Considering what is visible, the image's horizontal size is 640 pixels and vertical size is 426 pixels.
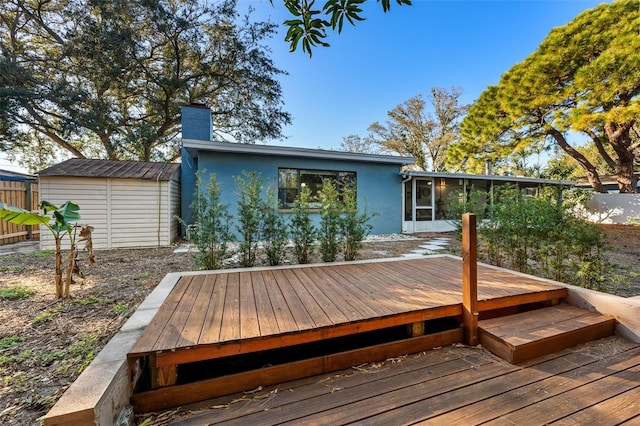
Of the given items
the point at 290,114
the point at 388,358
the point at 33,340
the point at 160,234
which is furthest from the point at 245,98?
the point at 388,358

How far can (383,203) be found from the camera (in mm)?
9016

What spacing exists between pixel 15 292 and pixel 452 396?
16.5 feet

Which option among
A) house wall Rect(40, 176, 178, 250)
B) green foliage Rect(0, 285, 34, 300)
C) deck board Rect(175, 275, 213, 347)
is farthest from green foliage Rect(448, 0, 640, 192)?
green foliage Rect(0, 285, 34, 300)

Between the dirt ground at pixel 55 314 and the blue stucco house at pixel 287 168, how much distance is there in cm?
272

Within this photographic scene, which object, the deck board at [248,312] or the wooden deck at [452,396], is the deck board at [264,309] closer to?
the deck board at [248,312]

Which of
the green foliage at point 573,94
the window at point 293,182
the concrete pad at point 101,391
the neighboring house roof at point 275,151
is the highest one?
the green foliage at point 573,94

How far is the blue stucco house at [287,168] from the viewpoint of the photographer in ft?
23.4

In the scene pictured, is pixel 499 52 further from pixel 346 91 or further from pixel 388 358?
pixel 388 358

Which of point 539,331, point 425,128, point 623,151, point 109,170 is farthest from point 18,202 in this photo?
point 623,151

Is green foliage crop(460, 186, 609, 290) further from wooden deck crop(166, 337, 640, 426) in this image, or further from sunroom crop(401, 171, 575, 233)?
sunroom crop(401, 171, 575, 233)

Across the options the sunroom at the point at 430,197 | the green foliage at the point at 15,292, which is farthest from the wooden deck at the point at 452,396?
the sunroom at the point at 430,197

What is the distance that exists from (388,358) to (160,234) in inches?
270

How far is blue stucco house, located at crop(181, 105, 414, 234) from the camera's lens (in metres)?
7.12

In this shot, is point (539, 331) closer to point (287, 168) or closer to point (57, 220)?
point (57, 220)
